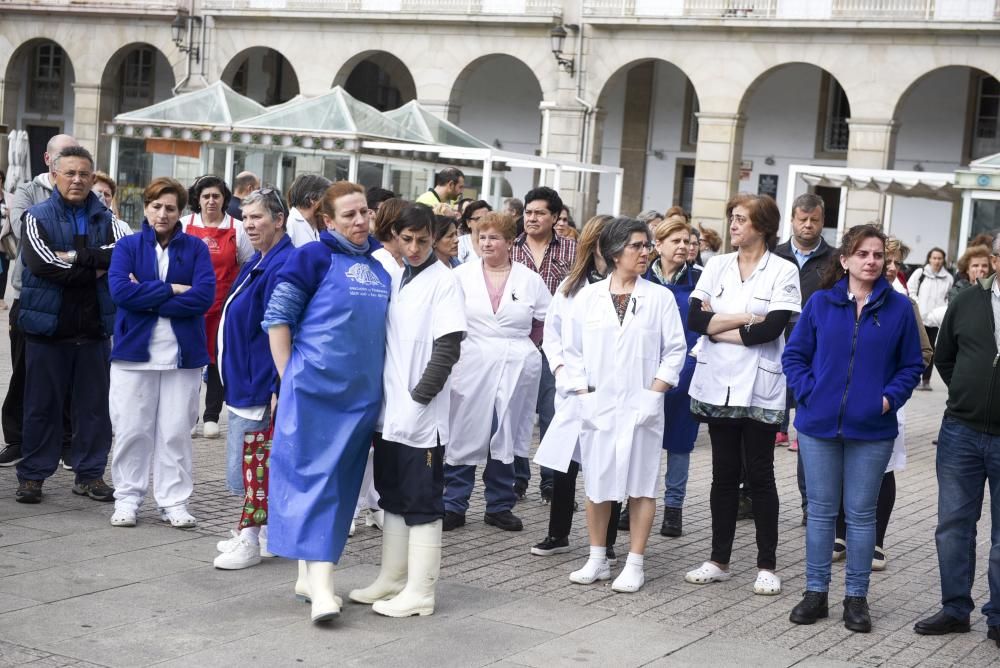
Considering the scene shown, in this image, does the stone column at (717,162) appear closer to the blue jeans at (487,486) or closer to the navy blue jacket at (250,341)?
the blue jeans at (487,486)

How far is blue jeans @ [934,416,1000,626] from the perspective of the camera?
6445 mm

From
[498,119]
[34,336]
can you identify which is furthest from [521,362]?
[498,119]

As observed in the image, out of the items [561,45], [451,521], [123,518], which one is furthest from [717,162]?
[123,518]

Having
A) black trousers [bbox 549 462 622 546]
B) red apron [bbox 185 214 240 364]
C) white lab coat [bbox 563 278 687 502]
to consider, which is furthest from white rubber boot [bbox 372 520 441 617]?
red apron [bbox 185 214 240 364]

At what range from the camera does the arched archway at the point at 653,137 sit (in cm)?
3528

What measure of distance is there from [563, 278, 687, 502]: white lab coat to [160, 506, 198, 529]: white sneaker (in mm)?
2260

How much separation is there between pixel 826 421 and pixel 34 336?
4.60 metres

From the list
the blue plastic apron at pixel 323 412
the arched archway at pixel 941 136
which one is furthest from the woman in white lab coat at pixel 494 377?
the arched archway at pixel 941 136

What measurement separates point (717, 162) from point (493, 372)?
23220 millimetres

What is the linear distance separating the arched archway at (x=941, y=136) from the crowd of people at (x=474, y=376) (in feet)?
77.3

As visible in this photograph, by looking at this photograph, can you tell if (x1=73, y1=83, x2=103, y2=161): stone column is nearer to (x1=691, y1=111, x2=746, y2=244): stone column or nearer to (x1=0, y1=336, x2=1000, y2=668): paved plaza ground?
(x1=691, y1=111, x2=746, y2=244): stone column

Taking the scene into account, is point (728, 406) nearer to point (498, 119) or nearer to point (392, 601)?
point (392, 601)

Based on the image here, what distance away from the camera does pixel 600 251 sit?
728 centimetres

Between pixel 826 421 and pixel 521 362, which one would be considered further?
pixel 521 362
